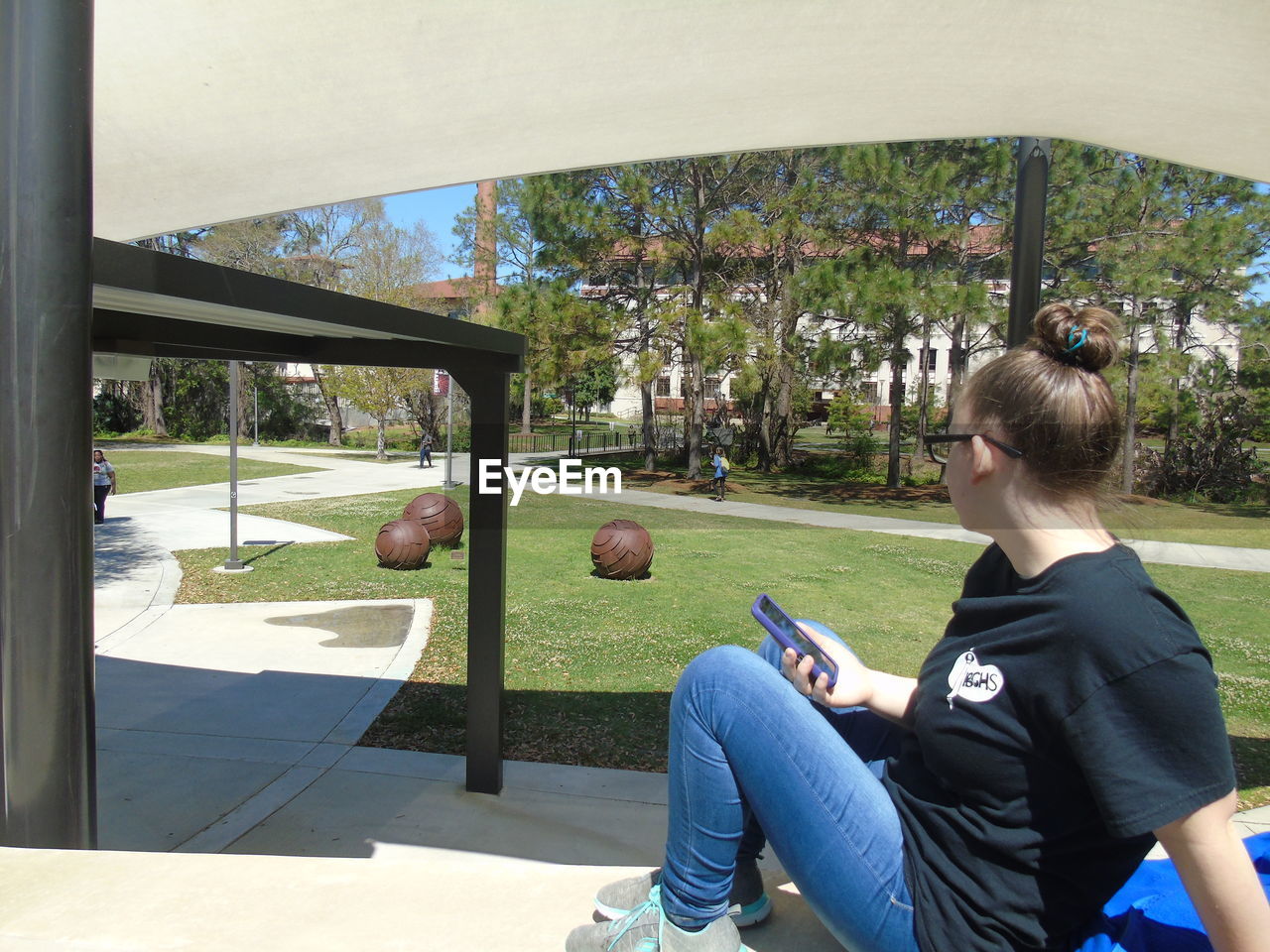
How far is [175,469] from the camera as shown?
2227 cm

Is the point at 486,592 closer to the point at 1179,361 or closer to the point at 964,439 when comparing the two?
the point at 964,439

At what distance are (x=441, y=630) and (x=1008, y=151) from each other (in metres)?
17.2

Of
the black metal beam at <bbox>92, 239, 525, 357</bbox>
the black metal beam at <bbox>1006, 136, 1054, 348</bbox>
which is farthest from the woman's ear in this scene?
the black metal beam at <bbox>1006, 136, 1054, 348</bbox>

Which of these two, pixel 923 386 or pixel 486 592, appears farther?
pixel 923 386

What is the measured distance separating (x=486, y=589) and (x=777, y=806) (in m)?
2.70

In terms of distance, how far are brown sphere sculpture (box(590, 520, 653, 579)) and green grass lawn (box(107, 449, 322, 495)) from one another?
39.9 feet

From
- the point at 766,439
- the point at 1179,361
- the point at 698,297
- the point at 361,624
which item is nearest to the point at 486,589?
the point at 361,624

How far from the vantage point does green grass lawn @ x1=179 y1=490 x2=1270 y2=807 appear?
544 cm

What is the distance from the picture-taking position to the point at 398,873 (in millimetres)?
1898

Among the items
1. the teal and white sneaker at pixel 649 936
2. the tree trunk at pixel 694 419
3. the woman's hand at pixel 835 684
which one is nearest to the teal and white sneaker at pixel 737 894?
the teal and white sneaker at pixel 649 936

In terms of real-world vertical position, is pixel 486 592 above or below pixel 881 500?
above

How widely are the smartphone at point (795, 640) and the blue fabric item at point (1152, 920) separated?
619 mm

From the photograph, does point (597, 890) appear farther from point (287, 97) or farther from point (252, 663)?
point (252, 663)

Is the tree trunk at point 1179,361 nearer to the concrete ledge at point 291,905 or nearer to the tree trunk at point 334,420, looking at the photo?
the concrete ledge at point 291,905
